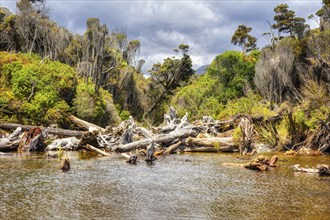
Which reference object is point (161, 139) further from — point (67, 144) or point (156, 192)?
point (156, 192)

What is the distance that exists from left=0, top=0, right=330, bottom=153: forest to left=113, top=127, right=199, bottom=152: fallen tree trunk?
11.4 ft

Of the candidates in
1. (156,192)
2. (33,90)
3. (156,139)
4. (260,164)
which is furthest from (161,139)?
(33,90)

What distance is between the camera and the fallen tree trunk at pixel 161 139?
2600cm

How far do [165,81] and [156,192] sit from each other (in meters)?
66.1

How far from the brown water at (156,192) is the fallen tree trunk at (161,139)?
713 cm

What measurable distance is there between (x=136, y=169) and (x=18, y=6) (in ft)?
153

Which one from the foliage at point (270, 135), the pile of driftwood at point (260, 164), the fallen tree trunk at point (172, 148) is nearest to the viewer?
the pile of driftwood at point (260, 164)

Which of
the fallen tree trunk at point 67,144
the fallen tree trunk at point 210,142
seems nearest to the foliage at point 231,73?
the fallen tree trunk at point 210,142

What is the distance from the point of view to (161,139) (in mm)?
27234

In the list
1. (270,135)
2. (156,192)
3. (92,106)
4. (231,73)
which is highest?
(231,73)

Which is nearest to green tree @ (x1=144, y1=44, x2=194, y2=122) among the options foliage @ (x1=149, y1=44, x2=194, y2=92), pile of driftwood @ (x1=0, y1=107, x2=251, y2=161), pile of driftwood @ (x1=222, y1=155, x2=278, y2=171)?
foliage @ (x1=149, y1=44, x2=194, y2=92)

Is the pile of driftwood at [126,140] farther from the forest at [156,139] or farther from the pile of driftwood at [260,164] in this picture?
the pile of driftwood at [260,164]

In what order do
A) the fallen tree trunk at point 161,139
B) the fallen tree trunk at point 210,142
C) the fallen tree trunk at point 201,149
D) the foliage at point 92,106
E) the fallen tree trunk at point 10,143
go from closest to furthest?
1. the fallen tree trunk at point 10,143
2. the fallen tree trunk at point 161,139
3. the fallen tree trunk at point 210,142
4. the fallen tree trunk at point 201,149
5. the foliage at point 92,106

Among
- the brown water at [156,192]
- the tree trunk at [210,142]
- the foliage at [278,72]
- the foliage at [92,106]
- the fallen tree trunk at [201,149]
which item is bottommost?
the brown water at [156,192]
